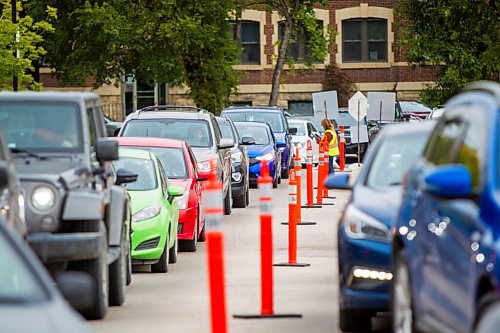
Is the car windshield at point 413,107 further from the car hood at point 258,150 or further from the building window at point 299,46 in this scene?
the car hood at point 258,150

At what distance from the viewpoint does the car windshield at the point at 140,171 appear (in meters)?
18.9

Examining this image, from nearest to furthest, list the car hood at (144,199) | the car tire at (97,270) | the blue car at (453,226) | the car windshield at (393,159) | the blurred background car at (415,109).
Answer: the blue car at (453,226) < the car tire at (97,270) < the car windshield at (393,159) < the car hood at (144,199) < the blurred background car at (415,109)

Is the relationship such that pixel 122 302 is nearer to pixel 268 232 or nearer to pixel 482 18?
pixel 268 232

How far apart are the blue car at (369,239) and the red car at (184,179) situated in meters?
7.73

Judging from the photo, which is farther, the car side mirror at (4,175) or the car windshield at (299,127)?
the car windshield at (299,127)

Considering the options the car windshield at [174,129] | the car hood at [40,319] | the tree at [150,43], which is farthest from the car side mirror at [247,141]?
the car hood at [40,319]

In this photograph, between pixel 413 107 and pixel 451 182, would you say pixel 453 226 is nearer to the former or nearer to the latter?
pixel 451 182

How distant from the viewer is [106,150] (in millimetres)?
14211

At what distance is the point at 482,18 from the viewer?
3753 cm

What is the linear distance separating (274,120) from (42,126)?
29007 mm

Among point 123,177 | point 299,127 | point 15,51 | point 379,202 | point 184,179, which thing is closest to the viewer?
point 379,202

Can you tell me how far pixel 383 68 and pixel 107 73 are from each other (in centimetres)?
2274

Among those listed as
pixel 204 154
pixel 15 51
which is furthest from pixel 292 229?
pixel 15 51

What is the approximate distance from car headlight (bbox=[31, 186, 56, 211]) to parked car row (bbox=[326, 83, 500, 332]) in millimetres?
2312
